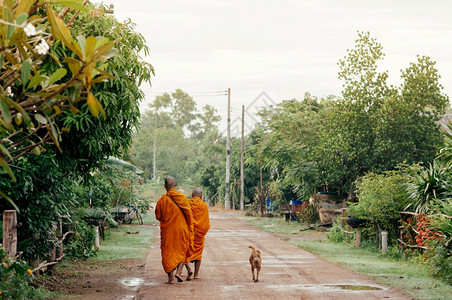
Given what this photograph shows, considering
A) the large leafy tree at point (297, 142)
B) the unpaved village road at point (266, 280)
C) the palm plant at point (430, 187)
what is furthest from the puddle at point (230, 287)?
the large leafy tree at point (297, 142)

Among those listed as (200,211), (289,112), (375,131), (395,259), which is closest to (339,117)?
(375,131)

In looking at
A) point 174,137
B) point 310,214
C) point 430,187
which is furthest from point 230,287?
point 174,137

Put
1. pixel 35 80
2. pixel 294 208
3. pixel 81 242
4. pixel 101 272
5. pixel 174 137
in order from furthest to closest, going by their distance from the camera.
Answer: pixel 174 137 < pixel 294 208 < pixel 81 242 < pixel 101 272 < pixel 35 80

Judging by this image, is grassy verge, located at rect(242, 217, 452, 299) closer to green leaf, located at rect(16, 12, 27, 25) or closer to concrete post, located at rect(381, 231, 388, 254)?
concrete post, located at rect(381, 231, 388, 254)

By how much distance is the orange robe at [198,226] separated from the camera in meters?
11.8

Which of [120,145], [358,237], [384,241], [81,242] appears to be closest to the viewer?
[120,145]

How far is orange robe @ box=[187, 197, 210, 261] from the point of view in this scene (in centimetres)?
1184

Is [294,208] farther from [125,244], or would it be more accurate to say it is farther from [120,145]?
[120,145]

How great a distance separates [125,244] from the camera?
→ 18.6 m

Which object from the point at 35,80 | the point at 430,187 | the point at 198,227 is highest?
the point at 35,80

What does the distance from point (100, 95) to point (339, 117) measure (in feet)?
51.0

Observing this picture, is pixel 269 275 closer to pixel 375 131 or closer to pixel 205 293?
pixel 205 293

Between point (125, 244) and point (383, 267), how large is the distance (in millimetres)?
8219

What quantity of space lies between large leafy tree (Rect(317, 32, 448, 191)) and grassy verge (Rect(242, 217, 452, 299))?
3.78 m
